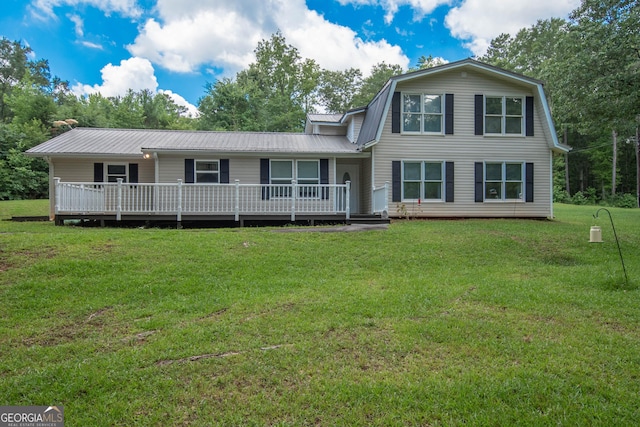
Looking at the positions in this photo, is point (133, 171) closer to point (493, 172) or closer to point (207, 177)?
point (207, 177)

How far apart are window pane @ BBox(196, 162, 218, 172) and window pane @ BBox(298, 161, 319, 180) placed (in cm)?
306

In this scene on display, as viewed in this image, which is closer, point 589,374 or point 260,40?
point 589,374

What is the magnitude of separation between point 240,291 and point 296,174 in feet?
27.0

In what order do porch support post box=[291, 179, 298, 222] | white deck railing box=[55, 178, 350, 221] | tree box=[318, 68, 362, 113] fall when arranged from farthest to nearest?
tree box=[318, 68, 362, 113] < porch support post box=[291, 179, 298, 222] < white deck railing box=[55, 178, 350, 221]

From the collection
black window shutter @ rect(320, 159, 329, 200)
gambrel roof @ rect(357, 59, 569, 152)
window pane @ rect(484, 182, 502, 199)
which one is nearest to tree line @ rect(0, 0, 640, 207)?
gambrel roof @ rect(357, 59, 569, 152)

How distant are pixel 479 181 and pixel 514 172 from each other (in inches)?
58.9

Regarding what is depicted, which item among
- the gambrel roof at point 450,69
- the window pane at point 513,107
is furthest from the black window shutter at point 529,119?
the gambrel roof at point 450,69

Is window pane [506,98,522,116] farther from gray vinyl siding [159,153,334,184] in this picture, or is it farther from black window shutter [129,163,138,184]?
black window shutter [129,163,138,184]

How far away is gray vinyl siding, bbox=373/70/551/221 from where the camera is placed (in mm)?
13438

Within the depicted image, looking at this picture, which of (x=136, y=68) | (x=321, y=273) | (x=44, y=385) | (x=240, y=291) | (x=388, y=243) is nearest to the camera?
(x=44, y=385)

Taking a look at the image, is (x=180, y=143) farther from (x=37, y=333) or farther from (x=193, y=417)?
(x=193, y=417)

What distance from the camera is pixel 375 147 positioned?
43.7ft

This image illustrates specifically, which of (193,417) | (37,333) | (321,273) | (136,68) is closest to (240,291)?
(321,273)

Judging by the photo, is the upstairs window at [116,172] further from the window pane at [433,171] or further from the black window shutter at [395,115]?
the window pane at [433,171]
